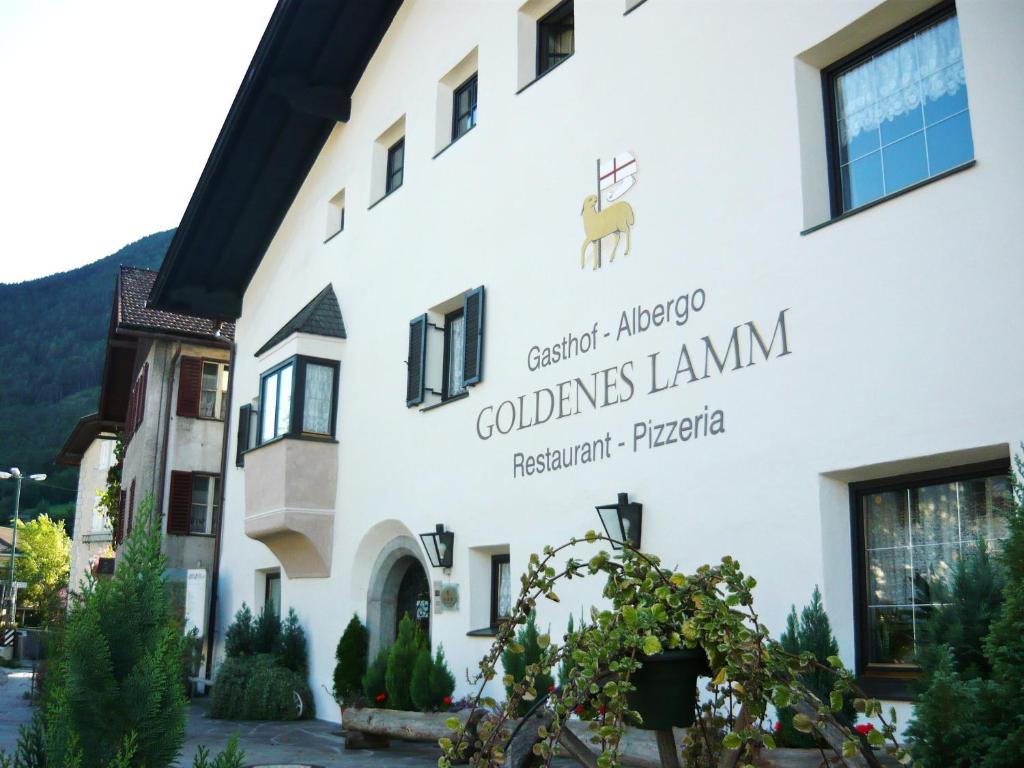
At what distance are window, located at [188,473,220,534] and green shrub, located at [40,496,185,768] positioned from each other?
15.2 m

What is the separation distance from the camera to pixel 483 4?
1183 centimetres

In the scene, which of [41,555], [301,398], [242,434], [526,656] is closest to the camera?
[526,656]

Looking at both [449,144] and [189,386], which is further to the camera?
[189,386]

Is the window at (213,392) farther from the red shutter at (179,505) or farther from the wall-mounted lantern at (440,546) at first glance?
the wall-mounted lantern at (440,546)

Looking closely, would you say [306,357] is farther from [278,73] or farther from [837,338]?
[837,338]

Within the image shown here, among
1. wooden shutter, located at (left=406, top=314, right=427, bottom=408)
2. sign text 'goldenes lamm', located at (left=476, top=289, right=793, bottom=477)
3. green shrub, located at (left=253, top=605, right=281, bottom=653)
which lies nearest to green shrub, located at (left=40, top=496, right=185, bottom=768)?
sign text 'goldenes lamm', located at (left=476, top=289, right=793, bottom=477)

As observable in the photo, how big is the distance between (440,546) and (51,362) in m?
102

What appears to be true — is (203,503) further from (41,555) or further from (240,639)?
(41,555)

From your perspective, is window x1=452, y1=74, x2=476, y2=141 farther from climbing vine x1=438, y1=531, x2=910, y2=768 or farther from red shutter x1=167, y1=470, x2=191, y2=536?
red shutter x1=167, y1=470, x2=191, y2=536

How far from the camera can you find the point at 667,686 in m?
4.25

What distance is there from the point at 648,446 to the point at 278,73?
865 centimetres

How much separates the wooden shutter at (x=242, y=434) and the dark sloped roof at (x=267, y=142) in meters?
2.27

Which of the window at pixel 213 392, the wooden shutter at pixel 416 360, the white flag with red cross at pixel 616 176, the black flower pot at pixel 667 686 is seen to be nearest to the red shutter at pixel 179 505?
the window at pixel 213 392

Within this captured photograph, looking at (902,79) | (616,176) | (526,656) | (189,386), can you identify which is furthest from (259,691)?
(902,79)
